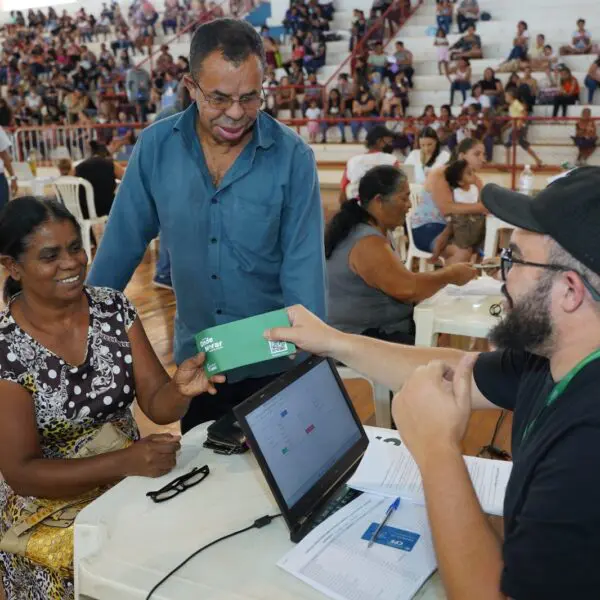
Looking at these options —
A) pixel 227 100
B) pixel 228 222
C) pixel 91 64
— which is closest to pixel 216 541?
pixel 228 222

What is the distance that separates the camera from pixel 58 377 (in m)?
1.62

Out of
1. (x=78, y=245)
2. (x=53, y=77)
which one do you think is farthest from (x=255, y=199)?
(x=53, y=77)

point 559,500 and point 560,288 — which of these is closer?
point 559,500

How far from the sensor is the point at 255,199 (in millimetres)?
1839

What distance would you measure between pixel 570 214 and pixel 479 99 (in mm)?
10666

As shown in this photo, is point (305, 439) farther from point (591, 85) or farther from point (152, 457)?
point (591, 85)

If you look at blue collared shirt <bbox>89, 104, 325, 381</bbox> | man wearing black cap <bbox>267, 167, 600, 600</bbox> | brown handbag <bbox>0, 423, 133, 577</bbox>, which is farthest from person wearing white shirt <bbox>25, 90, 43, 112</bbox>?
man wearing black cap <bbox>267, 167, 600, 600</bbox>

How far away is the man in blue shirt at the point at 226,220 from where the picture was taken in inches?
72.6

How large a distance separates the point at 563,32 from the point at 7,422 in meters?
12.8

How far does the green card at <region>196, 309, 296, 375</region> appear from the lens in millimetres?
1450

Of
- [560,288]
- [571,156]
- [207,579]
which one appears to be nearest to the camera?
[560,288]

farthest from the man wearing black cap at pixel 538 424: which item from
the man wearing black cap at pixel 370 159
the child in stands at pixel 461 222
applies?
the child in stands at pixel 461 222

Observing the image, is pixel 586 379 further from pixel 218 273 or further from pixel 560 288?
pixel 218 273

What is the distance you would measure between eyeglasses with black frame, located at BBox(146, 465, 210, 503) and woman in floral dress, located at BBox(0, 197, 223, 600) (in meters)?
0.08
